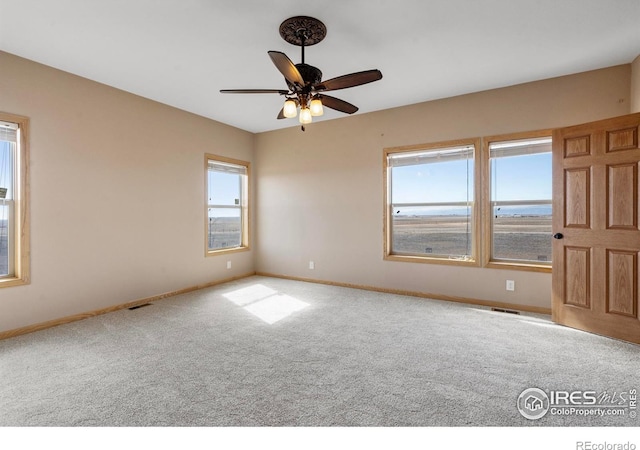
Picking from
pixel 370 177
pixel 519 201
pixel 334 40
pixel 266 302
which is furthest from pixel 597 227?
pixel 266 302

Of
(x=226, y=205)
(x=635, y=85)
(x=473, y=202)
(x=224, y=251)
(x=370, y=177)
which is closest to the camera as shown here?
(x=635, y=85)

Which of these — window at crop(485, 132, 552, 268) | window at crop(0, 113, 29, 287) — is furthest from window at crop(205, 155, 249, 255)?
window at crop(485, 132, 552, 268)

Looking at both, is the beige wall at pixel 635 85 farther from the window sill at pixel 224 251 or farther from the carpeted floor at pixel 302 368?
the window sill at pixel 224 251

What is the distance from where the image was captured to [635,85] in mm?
3139

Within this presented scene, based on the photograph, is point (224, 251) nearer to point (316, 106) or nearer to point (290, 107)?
point (290, 107)

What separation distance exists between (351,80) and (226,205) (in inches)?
142

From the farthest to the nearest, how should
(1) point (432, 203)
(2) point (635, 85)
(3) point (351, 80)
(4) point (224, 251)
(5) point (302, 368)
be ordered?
(4) point (224, 251)
(1) point (432, 203)
(2) point (635, 85)
(3) point (351, 80)
(5) point (302, 368)

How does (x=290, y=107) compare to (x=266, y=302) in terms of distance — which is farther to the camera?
(x=266, y=302)

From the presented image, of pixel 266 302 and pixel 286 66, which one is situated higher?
pixel 286 66

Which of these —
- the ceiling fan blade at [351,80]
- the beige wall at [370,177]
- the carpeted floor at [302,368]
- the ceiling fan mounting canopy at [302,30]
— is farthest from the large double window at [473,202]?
the ceiling fan mounting canopy at [302,30]

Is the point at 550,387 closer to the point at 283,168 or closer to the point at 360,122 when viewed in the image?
→ the point at 360,122

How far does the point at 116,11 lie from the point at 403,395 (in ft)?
11.3

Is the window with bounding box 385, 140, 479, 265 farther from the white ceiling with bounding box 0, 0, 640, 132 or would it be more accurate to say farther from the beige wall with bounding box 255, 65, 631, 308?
the white ceiling with bounding box 0, 0, 640, 132
